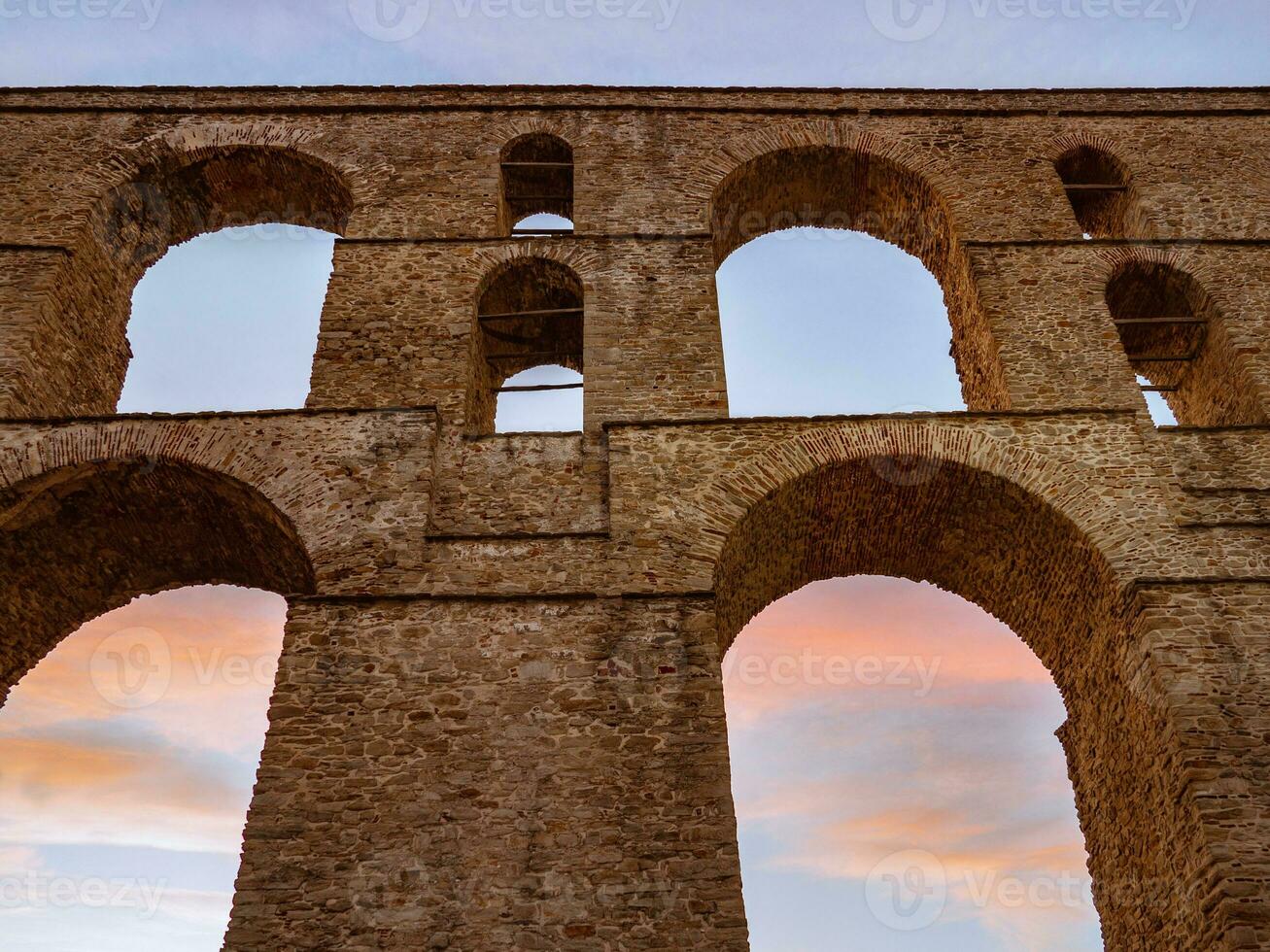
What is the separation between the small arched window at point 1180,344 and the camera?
10.9 m

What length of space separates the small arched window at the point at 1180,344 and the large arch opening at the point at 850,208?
5.81 ft

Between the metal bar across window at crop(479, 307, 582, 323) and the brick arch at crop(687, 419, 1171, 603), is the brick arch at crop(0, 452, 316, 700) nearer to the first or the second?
the metal bar across window at crop(479, 307, 582, 323)

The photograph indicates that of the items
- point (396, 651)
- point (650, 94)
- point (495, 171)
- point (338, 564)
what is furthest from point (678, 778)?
point (650, 94)

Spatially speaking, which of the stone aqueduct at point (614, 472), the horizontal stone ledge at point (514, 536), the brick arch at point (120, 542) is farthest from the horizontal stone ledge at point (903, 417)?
the brick arch at point (120, 542)

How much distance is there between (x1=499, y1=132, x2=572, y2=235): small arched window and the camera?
496 inches

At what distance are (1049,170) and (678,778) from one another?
9057 millimetres

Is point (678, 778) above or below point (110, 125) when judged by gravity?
below

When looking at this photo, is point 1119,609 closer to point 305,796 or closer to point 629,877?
point 629,877

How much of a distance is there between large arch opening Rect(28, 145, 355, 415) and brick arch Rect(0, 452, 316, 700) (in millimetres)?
1774

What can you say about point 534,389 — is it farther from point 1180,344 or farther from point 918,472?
point 1180,344

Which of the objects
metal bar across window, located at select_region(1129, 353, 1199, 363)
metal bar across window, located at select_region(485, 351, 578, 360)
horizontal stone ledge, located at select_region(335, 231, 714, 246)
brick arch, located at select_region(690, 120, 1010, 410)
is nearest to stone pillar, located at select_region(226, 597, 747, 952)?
metal bar across window, located at select_region(485, 351, 578, 360)

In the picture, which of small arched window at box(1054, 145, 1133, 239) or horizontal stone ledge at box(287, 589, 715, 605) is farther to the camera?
small arched window at box(1054, 145, 1133, 239)

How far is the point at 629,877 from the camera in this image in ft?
22.5

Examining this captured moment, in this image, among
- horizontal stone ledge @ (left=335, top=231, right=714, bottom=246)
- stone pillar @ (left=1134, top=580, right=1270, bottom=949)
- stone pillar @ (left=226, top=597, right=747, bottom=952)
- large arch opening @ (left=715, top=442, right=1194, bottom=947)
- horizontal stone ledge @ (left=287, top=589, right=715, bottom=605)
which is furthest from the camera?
horizontal stone ledge @ (left=335, top=231, right=714, bottom=246)
